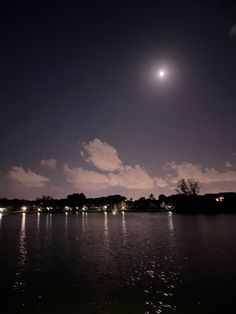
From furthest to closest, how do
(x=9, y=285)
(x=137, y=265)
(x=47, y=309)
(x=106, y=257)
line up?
(x=106, y=257)
(x=137, y=265)
(x=9, y=285)
(x=47, y=309)

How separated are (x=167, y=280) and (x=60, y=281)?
30.9ft

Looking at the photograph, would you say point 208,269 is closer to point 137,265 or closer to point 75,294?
point 137,265

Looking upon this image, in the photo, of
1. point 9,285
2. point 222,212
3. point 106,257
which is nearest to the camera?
point 9,285

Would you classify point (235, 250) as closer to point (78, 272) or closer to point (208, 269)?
point (208, 269)

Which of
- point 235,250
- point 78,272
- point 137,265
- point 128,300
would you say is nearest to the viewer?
point 128,300

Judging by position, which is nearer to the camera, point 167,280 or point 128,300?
point 128,300

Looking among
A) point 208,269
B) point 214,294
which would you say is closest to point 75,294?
point 214,294

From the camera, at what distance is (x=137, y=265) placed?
3450cm

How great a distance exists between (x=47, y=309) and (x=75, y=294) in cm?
384

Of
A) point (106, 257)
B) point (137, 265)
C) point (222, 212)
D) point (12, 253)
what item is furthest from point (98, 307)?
point (222, 212)

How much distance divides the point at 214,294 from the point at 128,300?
6.52 meters

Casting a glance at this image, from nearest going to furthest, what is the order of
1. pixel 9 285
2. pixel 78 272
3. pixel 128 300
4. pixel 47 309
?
pixel 47 309 → pixel 128 300 → pixel 9 285 → pixel 78 272

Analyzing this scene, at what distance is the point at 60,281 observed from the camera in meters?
27.7

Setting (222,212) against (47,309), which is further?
(222,212)
